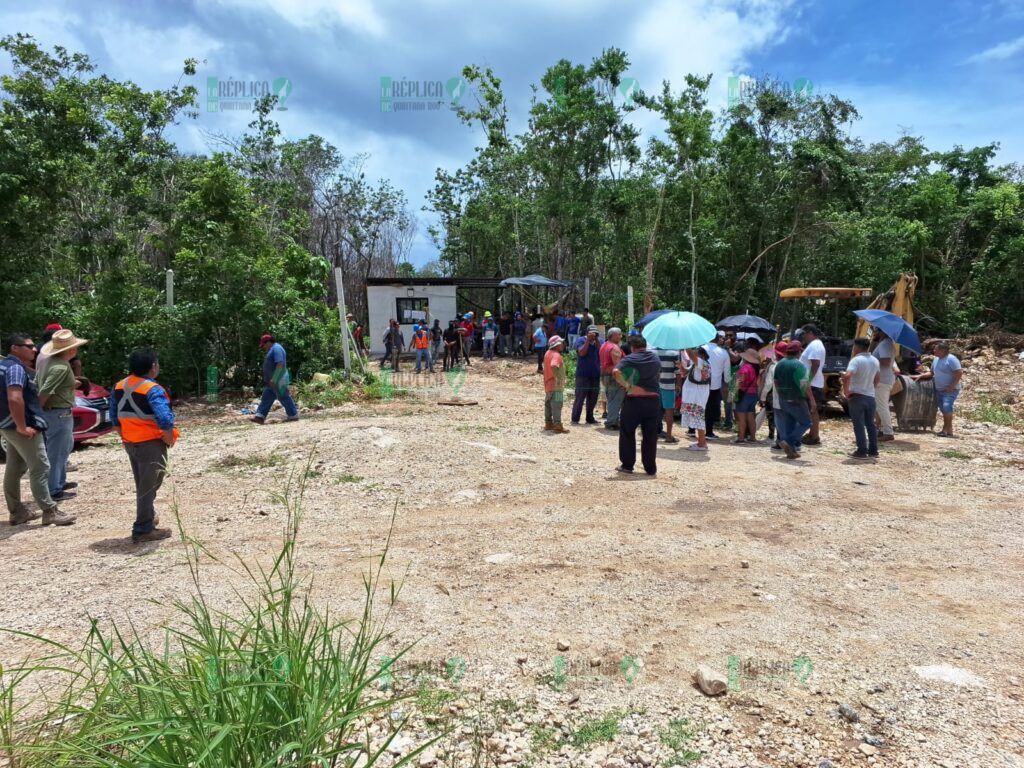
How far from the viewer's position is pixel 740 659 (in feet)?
10.9

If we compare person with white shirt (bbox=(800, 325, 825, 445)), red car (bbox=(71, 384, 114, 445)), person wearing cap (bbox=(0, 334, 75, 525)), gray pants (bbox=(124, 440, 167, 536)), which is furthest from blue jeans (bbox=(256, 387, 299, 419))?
person with white shirt (bbox=(800, 325, 825, 445))

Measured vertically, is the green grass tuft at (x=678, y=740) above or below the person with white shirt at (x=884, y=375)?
below

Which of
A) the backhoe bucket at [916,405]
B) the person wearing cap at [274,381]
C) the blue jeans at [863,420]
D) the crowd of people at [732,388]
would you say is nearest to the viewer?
the crowd of people at [732,388]

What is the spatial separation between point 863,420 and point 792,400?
39.7 inches

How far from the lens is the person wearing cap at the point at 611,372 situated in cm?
898

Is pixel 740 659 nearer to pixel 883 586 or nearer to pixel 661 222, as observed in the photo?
pixel 883 586

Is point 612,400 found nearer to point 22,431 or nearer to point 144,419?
point 144,419

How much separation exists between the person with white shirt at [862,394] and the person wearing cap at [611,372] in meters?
2.87

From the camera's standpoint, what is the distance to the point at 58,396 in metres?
5.60

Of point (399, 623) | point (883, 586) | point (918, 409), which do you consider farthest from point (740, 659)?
point (918, 409)

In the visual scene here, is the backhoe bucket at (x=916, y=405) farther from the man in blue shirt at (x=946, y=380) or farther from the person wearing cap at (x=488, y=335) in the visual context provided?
the person wearing cap at (x=488, y=335)

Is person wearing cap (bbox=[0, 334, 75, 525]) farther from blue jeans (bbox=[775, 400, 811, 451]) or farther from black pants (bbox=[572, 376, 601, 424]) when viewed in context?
blue jeans (bbox=[775, 400, 811, 451])

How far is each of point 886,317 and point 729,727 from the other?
25.8 feet

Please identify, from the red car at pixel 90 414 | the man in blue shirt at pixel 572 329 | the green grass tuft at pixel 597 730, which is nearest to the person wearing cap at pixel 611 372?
the green grass tuft at pixel 597 730
